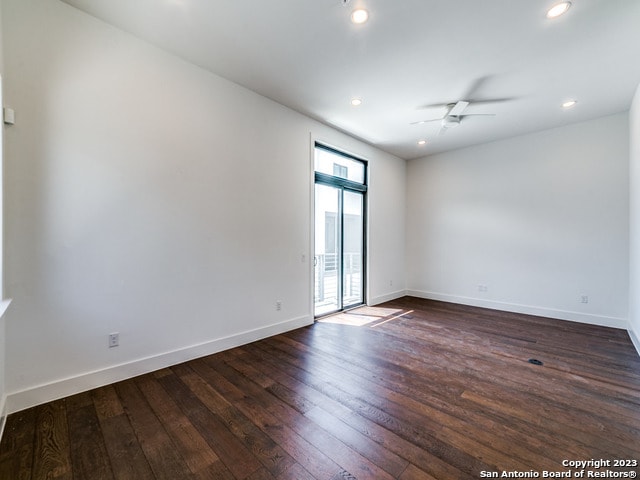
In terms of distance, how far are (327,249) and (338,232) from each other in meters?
0.40

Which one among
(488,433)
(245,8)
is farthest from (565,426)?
(245,8)

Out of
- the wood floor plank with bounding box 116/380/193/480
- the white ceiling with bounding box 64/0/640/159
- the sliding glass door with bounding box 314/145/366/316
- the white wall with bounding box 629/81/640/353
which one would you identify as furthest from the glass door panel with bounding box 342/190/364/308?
the white wall with bounding box 629/81/640/353

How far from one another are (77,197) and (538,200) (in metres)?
6.33

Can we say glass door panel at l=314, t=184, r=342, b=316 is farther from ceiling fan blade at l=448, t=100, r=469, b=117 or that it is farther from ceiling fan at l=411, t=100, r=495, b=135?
ceiling fan blade at l=448, t=100, r=469, b=117

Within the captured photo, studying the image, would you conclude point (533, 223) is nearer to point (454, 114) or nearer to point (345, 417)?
point (454, 114)

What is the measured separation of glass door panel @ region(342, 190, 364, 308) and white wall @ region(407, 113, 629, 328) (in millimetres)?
1704

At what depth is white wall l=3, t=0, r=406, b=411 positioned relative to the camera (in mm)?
2035

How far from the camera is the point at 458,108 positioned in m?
3.37

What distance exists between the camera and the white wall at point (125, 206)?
2.04 meters

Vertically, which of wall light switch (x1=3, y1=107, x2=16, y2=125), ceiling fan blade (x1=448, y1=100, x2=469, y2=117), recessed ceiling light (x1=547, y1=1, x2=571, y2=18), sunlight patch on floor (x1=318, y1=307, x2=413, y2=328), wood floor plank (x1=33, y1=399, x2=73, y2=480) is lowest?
sunlight patch on floor (x1=318, y1=307, x2=413, y2=328)

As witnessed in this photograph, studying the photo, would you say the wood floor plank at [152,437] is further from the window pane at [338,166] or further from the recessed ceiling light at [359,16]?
the window pane at [338,166]

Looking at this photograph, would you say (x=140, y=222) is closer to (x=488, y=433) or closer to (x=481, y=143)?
(x=488, y=433)

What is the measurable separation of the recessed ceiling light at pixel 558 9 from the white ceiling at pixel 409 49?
2.1 inches

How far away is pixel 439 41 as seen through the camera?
2479mm
